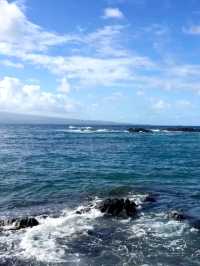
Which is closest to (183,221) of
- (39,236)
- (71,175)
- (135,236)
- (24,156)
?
(135,236)

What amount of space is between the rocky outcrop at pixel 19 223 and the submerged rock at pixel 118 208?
615 centimetres

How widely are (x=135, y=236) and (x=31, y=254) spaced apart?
24.3 ft

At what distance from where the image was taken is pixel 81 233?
2644 centimetres

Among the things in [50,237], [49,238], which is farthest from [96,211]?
[49,238]

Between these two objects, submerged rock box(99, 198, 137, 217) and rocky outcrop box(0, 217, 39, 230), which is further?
submerged rock box(99, 198, 137, 217)

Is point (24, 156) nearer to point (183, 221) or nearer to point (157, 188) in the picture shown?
point (157, 188)

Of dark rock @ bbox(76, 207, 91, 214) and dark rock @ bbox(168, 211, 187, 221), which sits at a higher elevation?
dark rock @ bbox(168, 211, 187, 221)

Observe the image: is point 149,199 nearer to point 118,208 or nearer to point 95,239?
point 118,208

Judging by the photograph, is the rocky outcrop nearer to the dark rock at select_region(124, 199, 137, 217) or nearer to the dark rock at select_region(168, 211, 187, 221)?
the dark rock at select_region(124, 199, 137, 217)

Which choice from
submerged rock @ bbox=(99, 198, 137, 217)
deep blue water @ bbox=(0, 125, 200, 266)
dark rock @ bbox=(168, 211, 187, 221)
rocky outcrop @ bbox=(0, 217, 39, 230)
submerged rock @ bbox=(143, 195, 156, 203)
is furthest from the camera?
submerged rock @ bbox=(143, 195, 156, 203)

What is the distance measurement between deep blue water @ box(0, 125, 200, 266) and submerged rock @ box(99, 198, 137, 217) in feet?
2.88

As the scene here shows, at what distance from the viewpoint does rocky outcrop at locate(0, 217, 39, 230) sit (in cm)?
2768

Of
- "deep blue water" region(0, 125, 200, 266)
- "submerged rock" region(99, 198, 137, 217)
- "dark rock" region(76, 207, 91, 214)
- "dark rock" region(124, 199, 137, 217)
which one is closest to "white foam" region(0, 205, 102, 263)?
"deep blue water" region(0, 125, 200, 266)

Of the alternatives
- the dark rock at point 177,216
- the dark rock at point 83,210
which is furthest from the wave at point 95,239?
the dark rock at point 177,216
